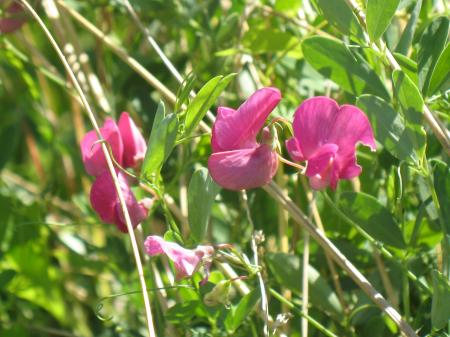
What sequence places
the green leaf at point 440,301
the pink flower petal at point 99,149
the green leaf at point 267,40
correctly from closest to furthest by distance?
the green leaf at point 440,301
the pink flower petal at point 99,149
the green leaf at point 267,40

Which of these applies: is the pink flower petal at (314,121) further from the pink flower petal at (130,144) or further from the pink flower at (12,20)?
the pink flower at (12,20)

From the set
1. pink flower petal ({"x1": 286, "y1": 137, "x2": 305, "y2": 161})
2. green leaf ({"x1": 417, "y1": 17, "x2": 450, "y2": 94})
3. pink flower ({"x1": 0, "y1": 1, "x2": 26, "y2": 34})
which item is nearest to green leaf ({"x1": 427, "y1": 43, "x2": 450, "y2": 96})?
green leaf ({"x1": 417, "y1": 17, "x2": 450, "y2": 94})

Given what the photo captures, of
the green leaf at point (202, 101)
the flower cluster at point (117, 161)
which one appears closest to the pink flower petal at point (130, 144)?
the flower cluster at point (117, 161)

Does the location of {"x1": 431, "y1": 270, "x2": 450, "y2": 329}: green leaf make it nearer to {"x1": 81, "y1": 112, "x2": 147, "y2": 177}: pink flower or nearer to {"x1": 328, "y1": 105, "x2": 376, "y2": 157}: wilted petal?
{"x1": 328, "y1": 105, "x2": 376, "y2": 157}: wilted petal

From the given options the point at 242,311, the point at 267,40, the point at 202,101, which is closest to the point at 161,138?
the point at 202,101

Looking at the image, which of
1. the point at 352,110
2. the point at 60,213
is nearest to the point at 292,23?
the point at 352,110

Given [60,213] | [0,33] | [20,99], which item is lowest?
[60,213]

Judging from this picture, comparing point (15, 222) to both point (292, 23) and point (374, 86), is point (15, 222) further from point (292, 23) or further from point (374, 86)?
point (374, 86)
